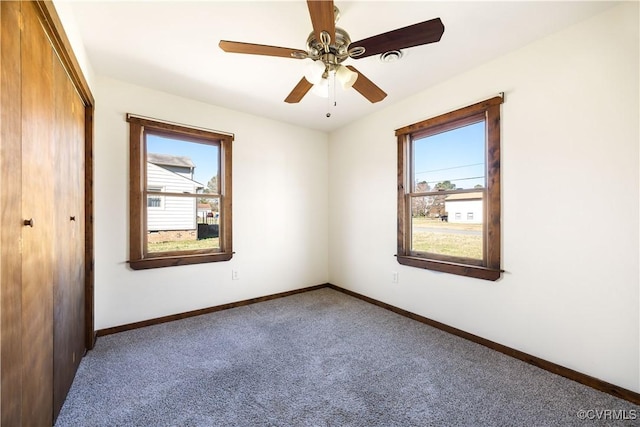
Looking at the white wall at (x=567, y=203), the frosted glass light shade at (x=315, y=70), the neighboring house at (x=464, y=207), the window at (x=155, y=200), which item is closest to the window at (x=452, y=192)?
the neighboring house at (x=464, y=207)

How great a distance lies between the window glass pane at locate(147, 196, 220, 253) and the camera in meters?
2.90

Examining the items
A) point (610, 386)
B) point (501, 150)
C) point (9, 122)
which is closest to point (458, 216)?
point (501, 150)

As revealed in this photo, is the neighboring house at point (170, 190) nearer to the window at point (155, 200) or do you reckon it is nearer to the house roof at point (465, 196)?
the window at point (155, 200)

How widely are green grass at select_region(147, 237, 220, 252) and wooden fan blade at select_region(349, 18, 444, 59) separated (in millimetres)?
2709

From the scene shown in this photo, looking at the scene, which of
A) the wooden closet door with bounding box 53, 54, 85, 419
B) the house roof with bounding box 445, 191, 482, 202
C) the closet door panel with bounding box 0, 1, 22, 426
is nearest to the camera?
the closet door panel with bounding box 0, 1, 22, 426

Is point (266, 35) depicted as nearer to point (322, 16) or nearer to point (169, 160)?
point (322, 16)

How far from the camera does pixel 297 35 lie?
195cm

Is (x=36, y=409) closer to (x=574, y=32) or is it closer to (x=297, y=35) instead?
(x=297, y=35)

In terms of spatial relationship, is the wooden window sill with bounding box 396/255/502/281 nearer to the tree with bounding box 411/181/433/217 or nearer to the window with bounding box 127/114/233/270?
the tree with bounding box 411/181/433/217

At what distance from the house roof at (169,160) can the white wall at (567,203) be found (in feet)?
9.74

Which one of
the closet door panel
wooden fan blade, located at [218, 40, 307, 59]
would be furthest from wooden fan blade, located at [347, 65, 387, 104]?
the closet door panel

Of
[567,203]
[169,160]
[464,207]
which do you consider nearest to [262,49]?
[169,160]

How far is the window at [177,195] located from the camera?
2707 millimetres

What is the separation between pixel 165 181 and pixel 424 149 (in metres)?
3.03
